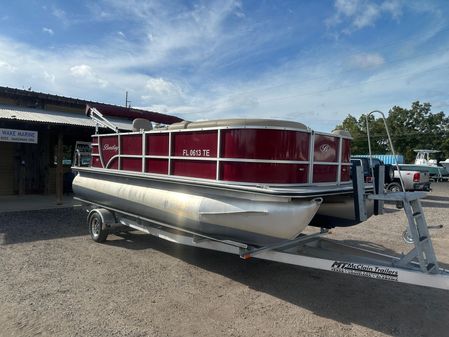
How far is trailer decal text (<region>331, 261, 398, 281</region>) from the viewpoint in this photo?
3656 millimetres

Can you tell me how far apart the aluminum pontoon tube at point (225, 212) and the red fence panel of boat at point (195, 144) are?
1.79ft

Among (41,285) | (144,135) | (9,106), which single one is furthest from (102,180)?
(9,106)

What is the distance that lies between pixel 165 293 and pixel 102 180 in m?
3.35

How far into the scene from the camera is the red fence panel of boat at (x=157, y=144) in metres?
5.62

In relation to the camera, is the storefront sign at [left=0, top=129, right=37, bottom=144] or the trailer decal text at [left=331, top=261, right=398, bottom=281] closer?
the trailer decal text at [left=331, top=261, right=398, bottom=281]

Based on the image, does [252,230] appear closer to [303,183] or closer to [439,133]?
Result: [303,183]

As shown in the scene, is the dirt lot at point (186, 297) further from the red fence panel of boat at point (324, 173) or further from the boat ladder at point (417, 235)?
the red fence panel of boat at point (324, 173)

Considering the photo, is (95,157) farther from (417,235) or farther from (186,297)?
(417,235)

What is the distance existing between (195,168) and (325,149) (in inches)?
67.3

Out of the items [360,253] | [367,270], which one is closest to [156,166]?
[360,253]

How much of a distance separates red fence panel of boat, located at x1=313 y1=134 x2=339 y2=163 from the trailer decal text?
1.36m

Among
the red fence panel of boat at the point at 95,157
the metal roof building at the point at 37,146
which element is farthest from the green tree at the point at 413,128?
the red fence panel of boat at the point at 95,157

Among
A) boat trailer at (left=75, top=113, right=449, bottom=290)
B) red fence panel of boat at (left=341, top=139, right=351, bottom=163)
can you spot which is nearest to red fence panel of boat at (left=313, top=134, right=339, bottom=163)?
red fence panel of boat at (left=341, top=139, right=351, bottom=163)

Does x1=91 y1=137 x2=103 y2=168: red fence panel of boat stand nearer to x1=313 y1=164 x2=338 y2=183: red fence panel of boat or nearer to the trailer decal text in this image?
x1=313 y1=164 x2=338 y2=183: red fence panel of boat
